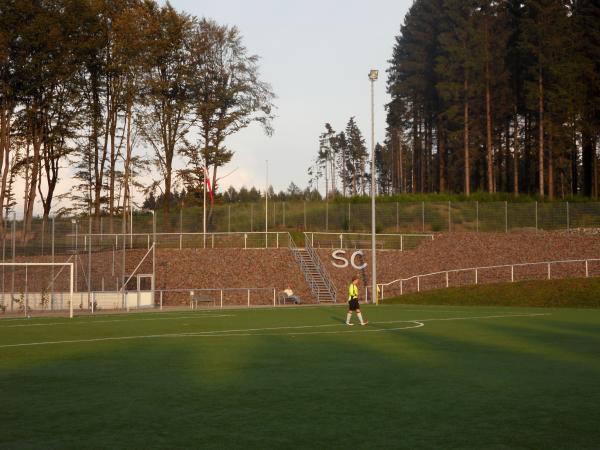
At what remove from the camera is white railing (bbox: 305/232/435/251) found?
53000mm

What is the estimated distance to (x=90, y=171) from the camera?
193 feet

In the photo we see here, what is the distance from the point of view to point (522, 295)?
40375mm

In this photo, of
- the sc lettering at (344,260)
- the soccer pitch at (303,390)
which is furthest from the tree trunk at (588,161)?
the soccer pitch at (303,390)

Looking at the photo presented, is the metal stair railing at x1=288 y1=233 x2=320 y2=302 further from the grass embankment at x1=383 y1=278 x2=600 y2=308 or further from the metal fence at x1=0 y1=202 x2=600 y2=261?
the grass embankment at x1=383 y1=278 x2=600 y2=308

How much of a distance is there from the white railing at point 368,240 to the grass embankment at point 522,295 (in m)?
9.31

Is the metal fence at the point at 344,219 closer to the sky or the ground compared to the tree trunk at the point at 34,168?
closer to the ground

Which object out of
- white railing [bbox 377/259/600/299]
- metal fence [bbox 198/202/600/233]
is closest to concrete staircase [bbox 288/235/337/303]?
white railing [bbox 377/259/600/299]

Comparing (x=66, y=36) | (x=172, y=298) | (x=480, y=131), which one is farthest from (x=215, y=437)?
(x=480, y=131)

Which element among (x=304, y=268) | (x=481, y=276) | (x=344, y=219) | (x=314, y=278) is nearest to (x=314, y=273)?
(x=314, y=278)

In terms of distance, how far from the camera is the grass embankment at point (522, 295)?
3869 cm

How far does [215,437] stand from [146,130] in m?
50.9

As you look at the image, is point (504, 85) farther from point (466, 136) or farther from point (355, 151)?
point (355, 151)

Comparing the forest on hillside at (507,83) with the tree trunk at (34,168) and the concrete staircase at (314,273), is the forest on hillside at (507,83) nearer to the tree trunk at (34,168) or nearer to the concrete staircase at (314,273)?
the concrete staircase at (314,273)

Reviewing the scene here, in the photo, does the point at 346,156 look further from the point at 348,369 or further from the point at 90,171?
the point at 348,369
